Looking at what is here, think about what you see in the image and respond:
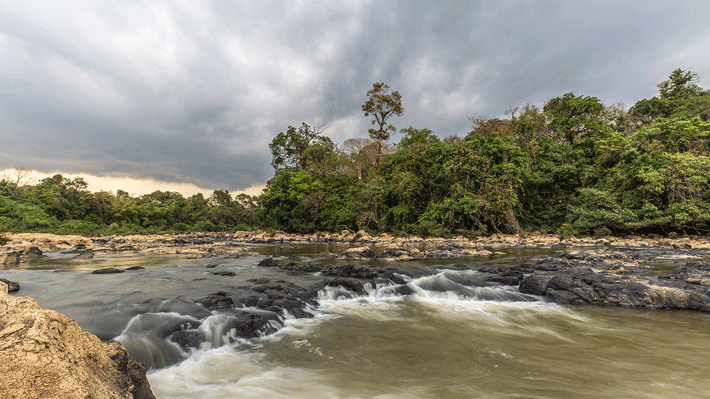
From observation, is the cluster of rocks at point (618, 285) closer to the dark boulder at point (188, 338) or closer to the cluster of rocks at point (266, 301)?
the cluster of rocks at point (266, 301)

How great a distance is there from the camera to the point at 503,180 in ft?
69.4

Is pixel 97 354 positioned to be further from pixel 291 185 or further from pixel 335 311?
pixel 291 185

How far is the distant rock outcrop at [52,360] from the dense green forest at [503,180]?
20.8 meters

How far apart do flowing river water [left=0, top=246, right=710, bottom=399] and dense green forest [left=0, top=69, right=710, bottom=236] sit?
15134 mm

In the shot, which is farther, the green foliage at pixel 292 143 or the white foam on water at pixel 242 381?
the green foliage at pixel 292 143

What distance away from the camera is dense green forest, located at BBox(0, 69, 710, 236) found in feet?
54.4

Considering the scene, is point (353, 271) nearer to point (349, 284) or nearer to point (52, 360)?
point (349, 284)

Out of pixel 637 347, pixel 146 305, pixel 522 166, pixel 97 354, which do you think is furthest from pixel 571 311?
pixel 522 166

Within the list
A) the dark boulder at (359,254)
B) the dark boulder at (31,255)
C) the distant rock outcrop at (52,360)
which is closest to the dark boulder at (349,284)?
the dark boulder at (359,254)

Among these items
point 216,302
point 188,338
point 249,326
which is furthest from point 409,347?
point 216,302

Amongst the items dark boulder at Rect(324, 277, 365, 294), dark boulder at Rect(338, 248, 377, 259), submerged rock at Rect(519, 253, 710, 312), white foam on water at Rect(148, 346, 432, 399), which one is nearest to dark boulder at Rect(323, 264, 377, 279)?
dark boulder at Rect(324, 277, 365, 294)

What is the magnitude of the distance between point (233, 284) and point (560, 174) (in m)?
24.7

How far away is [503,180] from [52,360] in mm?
23412

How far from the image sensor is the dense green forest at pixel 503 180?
16.6 m
